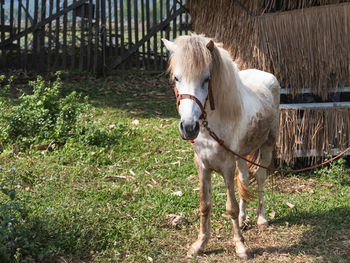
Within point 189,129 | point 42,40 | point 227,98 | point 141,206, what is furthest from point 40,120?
point 42,40

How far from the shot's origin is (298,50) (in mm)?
5797

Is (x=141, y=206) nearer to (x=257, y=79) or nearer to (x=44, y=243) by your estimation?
(x=44, y=243)

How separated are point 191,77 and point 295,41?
2992 mm

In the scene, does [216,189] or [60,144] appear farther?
[60,144]

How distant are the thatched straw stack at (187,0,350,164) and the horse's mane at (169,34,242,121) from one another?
186 centimetres

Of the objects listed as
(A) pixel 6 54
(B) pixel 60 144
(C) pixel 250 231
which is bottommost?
(C) pixel 250 231

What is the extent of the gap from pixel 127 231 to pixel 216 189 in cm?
171

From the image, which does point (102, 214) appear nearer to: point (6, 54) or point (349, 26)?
point (349, 26)

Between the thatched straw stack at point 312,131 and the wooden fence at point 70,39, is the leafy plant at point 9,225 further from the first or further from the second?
the wooden fence at point 70,39

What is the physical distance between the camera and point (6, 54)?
426 inches

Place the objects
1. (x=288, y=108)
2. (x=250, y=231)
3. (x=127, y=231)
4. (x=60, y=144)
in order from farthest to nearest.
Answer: (x=60, y=144) → (x=288, y=108) → (x=250, y=231) → (x=127, y=231)

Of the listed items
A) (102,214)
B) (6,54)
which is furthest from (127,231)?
(6,54)

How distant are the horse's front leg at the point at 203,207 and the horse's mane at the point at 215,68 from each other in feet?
2.03

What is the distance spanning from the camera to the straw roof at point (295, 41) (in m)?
5.72
